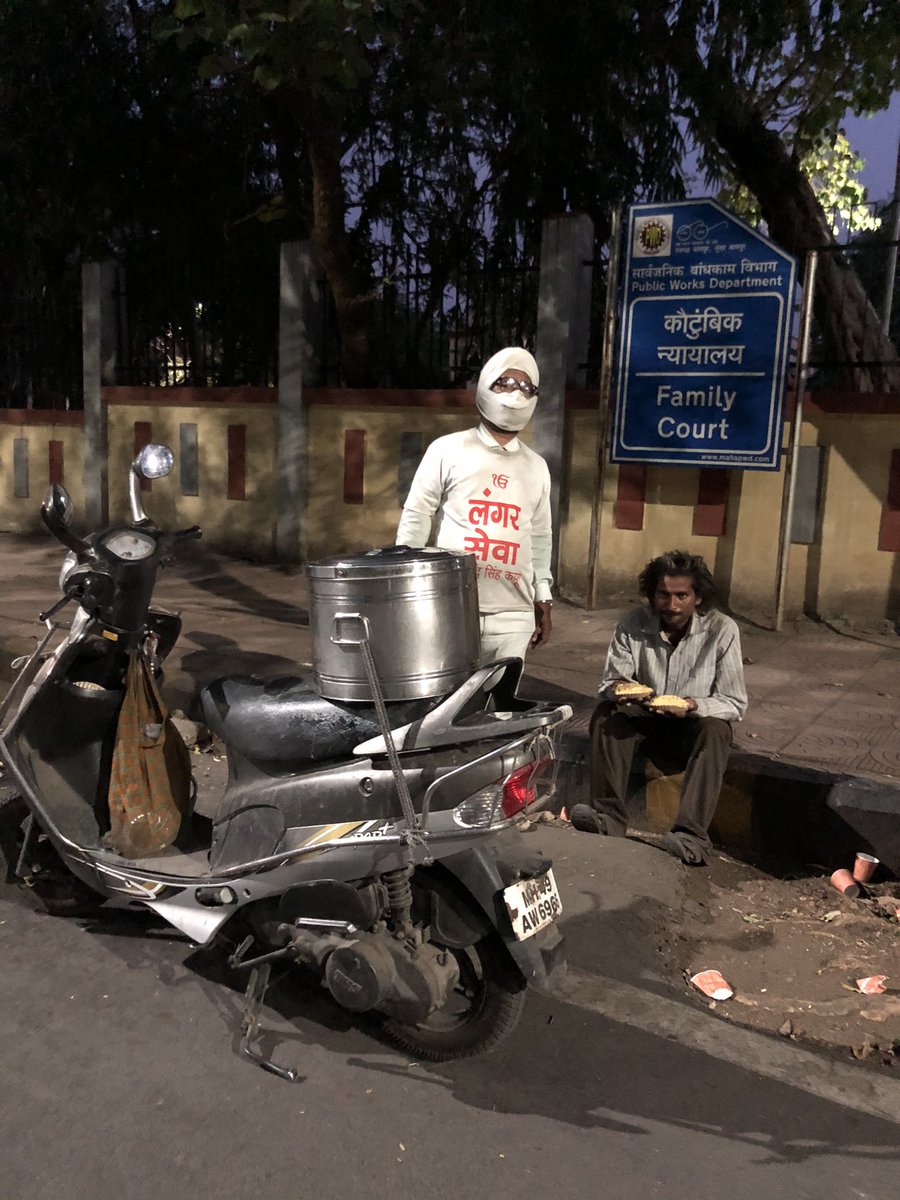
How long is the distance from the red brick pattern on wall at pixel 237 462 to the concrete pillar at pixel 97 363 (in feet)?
6.56

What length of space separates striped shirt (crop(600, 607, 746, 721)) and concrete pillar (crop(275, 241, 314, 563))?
612cm

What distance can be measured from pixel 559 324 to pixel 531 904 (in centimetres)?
648

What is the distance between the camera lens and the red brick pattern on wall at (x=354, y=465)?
963 centimetres

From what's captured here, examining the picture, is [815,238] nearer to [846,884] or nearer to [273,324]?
[273,324]

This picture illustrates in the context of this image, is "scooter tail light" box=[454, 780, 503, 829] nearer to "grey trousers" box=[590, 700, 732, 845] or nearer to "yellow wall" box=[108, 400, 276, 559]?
"grey trousers" box=[590, 700, 732, 845]

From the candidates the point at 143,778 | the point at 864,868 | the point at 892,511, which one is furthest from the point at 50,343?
the point at 864,868

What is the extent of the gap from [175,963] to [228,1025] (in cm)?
43

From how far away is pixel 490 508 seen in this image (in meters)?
3.68

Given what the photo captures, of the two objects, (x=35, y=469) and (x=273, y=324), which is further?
(x=35, y=469)

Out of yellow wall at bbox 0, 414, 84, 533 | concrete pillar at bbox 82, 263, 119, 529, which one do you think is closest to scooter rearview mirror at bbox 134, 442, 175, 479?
concrete pillar at bbox 82, 263, 119, 529

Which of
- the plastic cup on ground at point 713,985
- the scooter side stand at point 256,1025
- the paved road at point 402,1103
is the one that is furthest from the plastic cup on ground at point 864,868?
the scooter side stand at point 256,1025

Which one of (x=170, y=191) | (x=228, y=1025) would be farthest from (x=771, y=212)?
(x=228, y=1025)

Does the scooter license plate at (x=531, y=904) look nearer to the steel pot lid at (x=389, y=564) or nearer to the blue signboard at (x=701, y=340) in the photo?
the steel pot lid at (x=389, y=564)

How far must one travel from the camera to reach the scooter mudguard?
2580 millimetres
